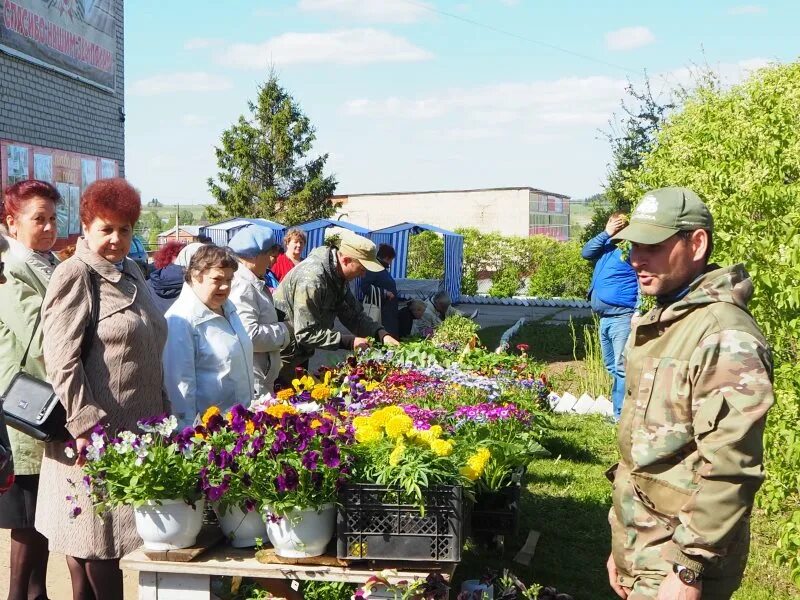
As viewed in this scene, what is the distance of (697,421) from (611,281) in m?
5.67

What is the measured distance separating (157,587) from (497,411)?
1.98 m

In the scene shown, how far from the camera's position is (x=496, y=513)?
443cm

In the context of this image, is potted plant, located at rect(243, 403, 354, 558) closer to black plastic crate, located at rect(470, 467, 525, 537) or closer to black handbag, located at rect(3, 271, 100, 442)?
black handbag, located at rect(3, 271, 100, 442)

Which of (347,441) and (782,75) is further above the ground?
(782,75)

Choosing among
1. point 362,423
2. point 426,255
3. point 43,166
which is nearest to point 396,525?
point 362,423

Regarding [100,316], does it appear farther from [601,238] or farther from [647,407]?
[601,238]

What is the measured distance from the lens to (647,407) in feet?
8.59

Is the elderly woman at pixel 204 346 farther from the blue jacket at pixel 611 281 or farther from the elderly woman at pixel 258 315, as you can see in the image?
the blue jacket at pixel 611 281

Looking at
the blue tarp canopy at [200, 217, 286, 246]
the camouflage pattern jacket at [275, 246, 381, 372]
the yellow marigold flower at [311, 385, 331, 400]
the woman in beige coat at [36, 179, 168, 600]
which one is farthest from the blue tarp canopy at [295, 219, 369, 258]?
the woman in beige coat at [36, 179, 168, 600]

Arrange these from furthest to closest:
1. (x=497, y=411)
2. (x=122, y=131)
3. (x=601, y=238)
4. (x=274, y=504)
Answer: (x=122, y=131) < (x=601, y=238) < (x=497, y=411) < (x=274, y=504)

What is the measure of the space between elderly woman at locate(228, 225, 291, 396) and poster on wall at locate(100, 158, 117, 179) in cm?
1076

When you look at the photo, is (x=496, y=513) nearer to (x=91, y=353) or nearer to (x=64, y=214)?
(x=91, y=353)

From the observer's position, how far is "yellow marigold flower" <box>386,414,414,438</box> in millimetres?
3400

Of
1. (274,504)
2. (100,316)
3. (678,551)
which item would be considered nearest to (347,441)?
(274,504)
